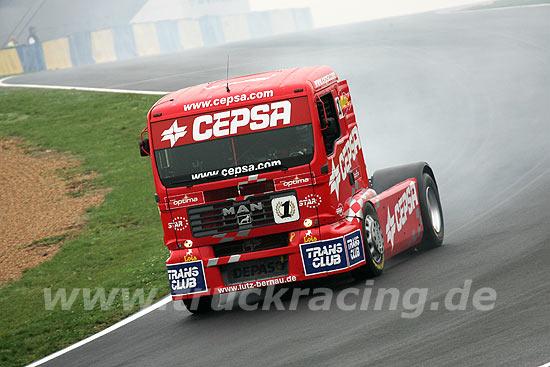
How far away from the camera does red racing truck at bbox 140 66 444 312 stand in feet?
32.4

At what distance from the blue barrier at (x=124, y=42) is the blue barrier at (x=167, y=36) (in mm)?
1951

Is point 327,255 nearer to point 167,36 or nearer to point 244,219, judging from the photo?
point 244,219

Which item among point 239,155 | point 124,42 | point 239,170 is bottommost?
point 124,42

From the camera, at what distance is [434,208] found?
13.0 meters

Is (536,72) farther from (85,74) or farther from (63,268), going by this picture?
(85,74)

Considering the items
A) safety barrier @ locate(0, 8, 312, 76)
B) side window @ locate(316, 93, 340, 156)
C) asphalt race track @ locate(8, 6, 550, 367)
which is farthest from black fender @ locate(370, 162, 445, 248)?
safety barrier @ locate(0, 8, 312, 76)

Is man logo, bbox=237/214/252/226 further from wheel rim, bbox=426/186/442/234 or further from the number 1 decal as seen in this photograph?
wheel rim, bbox=426/186/442/234

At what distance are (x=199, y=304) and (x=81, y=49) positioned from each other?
41612 millimetres

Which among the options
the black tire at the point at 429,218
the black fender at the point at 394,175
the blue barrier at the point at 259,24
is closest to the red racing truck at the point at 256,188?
the black fender at the point at 394,175

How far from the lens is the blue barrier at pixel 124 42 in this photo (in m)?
52.4

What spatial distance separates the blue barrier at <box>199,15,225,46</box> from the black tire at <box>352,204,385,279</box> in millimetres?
48105

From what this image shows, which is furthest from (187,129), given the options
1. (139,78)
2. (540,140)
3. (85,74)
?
(85,74)

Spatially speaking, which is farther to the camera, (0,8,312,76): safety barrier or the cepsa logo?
(0,8,312,76): safety barrier
